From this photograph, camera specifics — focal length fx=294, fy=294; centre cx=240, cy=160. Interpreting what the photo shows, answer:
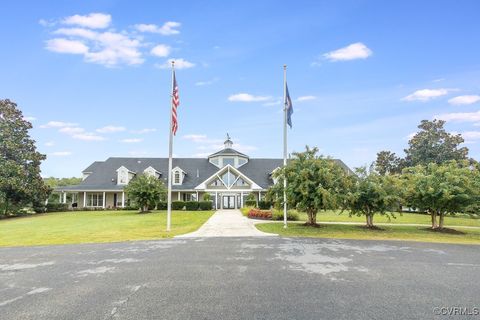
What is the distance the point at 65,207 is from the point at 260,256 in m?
36.4

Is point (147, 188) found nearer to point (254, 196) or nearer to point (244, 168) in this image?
point (254, 196)

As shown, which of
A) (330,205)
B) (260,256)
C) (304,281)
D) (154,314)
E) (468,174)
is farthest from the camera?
(468,174)

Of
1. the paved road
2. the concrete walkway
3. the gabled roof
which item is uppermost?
the gabled roof

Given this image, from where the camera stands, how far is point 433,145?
47906mm

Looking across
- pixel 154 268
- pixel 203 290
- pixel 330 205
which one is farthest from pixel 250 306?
pixel 330 205

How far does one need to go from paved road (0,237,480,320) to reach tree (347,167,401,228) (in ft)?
21.1

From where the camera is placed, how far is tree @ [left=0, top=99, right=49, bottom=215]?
3108cm

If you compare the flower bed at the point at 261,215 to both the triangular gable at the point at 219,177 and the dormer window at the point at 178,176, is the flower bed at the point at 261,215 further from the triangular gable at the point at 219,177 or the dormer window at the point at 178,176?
the dormer window at the point at 178,176

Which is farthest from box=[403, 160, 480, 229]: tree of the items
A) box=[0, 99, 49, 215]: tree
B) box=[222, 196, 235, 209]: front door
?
box=[0, 99, 49, 215]: tree

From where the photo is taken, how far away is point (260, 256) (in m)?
9.73

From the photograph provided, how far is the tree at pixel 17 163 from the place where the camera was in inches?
1224

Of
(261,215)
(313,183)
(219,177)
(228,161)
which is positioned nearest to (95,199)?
(219,177)

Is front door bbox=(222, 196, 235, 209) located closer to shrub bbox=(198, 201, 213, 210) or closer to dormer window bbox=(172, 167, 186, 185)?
shrub bbox=(198, 201, 213, 210)

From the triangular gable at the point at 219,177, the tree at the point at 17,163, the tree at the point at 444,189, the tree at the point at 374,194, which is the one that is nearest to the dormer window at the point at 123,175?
the tree at the point at 17,163
